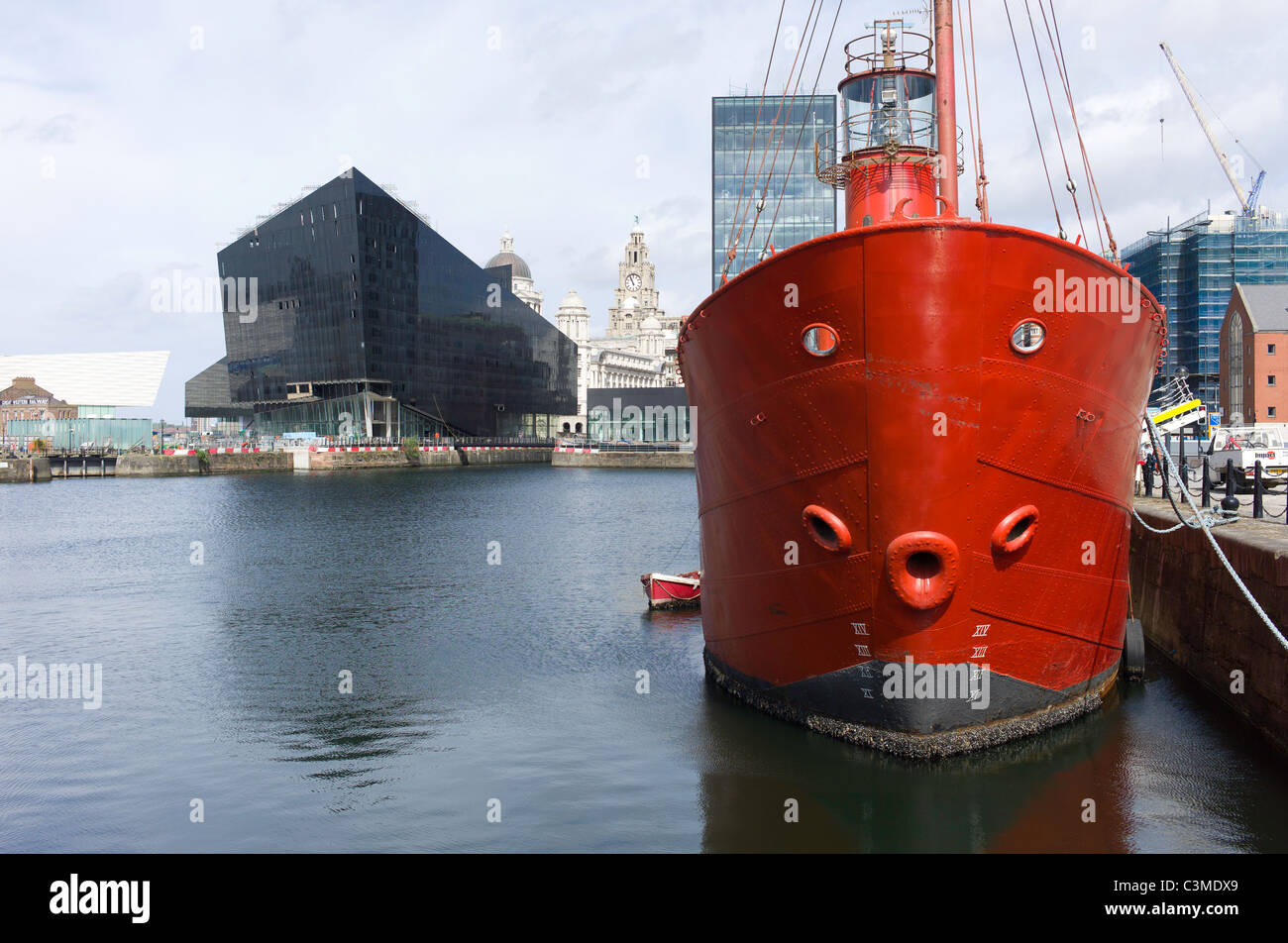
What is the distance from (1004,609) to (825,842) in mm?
3517

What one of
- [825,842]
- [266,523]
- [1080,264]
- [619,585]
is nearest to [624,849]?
[825,842]

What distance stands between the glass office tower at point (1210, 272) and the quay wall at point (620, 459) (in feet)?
165

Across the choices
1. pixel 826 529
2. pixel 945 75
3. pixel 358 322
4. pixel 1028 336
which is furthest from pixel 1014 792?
pixel 358 322

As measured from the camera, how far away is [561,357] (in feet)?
522

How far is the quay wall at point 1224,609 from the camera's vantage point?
11773 mm

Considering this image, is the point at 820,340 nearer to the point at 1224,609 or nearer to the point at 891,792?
the point at 891,792

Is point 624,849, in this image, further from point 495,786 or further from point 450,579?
point 450,579

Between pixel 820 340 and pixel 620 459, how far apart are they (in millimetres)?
105679

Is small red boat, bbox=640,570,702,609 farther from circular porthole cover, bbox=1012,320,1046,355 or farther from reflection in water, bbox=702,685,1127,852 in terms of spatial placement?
circular porthole cover, bbox=1012,320,1046,355

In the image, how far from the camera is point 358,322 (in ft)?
348

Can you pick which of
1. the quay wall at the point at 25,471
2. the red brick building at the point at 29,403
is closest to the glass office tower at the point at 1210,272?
the quay wall at the point at 25,471

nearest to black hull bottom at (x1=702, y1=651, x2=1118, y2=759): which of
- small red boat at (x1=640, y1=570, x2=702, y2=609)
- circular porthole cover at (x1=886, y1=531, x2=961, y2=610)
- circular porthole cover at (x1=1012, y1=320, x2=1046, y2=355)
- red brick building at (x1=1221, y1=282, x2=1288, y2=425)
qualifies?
circular porthole cover at (x1=886, y1=531, x2=961, y2=610)

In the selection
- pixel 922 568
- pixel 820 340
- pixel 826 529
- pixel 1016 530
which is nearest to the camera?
pixel 922 568

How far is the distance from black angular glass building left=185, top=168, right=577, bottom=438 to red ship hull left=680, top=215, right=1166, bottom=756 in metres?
96.3
